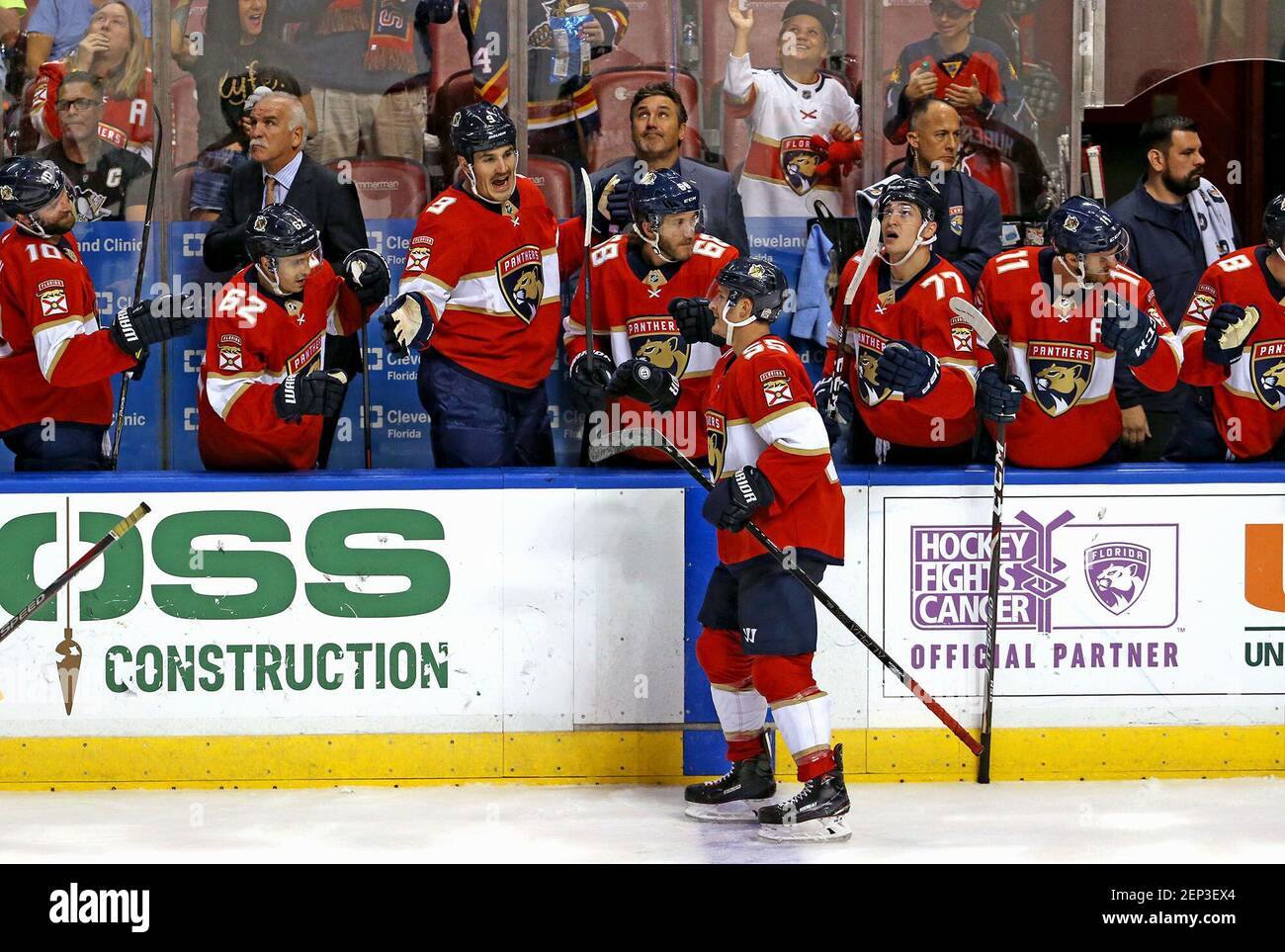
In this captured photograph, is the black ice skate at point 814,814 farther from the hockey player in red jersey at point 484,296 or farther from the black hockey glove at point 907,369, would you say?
the hockey player in red jersey at point 484,296

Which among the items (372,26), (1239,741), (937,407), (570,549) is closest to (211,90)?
(372,26)

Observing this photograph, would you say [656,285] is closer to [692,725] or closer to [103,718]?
[692,725]

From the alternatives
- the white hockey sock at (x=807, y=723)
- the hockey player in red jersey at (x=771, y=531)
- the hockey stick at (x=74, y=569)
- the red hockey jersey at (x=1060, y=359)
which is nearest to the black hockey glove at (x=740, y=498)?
Result: the hockey player in red jersey at (x=771, y=531)

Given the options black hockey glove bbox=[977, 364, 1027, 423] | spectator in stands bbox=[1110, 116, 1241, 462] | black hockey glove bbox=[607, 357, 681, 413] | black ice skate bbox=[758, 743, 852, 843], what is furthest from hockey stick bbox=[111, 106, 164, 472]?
spectator in stands bbox=[1110, 116, 1241, 462]

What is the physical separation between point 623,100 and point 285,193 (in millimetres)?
1411

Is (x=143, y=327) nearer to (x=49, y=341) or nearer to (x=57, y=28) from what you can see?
(x=49, y=341)

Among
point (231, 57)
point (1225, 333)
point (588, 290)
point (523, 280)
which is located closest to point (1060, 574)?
point (1225, 333)

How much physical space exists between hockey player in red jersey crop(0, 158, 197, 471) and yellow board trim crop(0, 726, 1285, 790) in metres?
1.20

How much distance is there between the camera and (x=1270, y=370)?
6449mm

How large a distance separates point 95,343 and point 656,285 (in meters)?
1.94

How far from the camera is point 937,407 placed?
605 centimetres

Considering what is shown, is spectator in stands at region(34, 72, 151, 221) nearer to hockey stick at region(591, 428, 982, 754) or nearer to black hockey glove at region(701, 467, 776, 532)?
hockey stick at region(591, 428, 982, 754)

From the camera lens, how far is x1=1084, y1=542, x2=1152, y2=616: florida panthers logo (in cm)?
584

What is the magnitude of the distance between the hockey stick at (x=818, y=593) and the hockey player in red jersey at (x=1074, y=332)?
95 centimetres
